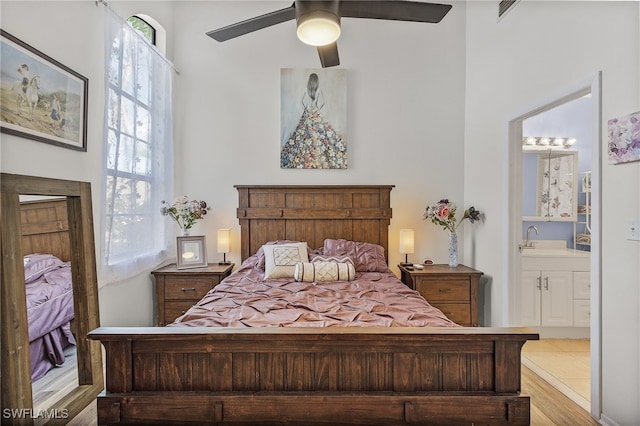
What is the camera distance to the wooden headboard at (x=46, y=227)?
1848mm

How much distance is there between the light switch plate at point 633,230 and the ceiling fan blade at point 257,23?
2257 millimetres

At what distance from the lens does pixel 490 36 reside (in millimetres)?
3318

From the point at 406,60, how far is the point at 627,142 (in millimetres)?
2437

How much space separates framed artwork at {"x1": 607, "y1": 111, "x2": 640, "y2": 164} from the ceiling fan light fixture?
1709 mm

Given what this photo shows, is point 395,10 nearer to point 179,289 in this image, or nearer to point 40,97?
point 40,97

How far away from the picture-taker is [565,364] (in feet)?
9.27

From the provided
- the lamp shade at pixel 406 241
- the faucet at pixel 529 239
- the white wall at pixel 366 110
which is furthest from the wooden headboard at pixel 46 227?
the faucet at pixel 529 239

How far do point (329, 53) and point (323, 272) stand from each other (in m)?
1.72

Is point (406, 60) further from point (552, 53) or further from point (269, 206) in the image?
point (269, 206)

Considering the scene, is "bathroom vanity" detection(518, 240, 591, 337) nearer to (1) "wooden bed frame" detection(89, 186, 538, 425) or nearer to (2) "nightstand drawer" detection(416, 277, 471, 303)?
(2) "nightstand drawer" detection(416, 277, 471, 303)

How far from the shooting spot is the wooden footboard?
160 centimetres

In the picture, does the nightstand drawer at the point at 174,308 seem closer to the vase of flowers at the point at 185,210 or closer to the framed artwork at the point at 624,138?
the vase of flowers at the point at 185,210

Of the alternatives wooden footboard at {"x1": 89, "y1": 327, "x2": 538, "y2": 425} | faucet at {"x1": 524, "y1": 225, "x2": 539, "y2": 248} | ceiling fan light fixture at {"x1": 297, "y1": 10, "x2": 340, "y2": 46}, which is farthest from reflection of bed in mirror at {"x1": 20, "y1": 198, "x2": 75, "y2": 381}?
faucet at {"x1": 524, "y1": 225, "x2": 539, "y2": 248}

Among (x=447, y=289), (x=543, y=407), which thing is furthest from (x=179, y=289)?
(x=543, y=407)
